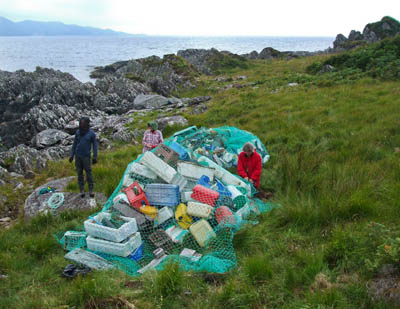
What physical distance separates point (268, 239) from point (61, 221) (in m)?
4.14

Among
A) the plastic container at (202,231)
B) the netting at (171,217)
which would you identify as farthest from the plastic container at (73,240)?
the plastic container at (202,231)

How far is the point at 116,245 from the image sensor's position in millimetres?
4184

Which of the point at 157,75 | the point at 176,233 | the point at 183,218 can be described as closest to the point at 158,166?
the point at 183,218

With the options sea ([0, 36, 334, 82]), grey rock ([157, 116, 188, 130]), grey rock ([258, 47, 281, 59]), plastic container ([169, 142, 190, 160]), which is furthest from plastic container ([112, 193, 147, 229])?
grey rock ([258, 47, 281, 59])

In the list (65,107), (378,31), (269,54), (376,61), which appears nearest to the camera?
(376,61)

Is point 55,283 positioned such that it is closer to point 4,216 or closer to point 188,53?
point 4,216

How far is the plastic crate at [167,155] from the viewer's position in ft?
20.6

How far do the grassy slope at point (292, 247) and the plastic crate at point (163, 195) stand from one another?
148 centimetres

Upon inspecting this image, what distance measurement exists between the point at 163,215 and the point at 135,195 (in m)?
0.71

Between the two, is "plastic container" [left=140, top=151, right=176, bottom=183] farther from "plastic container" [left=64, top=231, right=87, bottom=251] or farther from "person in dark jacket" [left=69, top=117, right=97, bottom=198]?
"plastic container" [left=64, top=231, right=87, bottom=251]

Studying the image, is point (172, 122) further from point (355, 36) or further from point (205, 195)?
point (355, 36)

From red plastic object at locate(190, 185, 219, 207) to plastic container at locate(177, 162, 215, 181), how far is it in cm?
62

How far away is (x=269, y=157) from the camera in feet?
25.9

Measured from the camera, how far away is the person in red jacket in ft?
20.5
